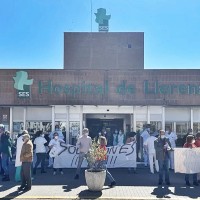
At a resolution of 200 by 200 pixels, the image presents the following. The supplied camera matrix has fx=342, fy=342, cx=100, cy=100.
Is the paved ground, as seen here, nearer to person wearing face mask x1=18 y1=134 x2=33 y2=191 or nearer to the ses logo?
person wearing face mask x1=18 y1=134 x2=33 y2=191

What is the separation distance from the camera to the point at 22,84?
19.8 m

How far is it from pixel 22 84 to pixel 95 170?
1068 centimetres

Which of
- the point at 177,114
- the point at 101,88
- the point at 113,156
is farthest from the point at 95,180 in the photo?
the point at 177,114

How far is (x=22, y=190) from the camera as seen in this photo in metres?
10.5

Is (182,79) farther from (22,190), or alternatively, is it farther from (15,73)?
(22,190)

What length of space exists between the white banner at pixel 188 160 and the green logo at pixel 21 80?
10616mm

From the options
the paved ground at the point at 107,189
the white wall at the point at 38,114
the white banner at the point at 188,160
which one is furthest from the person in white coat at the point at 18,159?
the white wall at the point at 38,114

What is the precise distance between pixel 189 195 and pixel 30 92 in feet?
40.2

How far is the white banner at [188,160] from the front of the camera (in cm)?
1172

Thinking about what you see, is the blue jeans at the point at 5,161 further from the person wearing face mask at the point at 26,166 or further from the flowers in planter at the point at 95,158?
the flowers in planter at the point at 95,158

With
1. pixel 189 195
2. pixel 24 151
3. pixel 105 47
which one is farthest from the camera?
pixel 105 47

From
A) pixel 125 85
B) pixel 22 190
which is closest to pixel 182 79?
pixel 125 85

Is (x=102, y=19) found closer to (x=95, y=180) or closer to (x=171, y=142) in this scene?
(x=171, y=142)

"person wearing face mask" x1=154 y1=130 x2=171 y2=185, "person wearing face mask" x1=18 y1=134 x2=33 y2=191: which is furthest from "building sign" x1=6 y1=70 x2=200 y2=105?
"person wearing face mask" x1=18 y1=134 x2=33 y2=191
